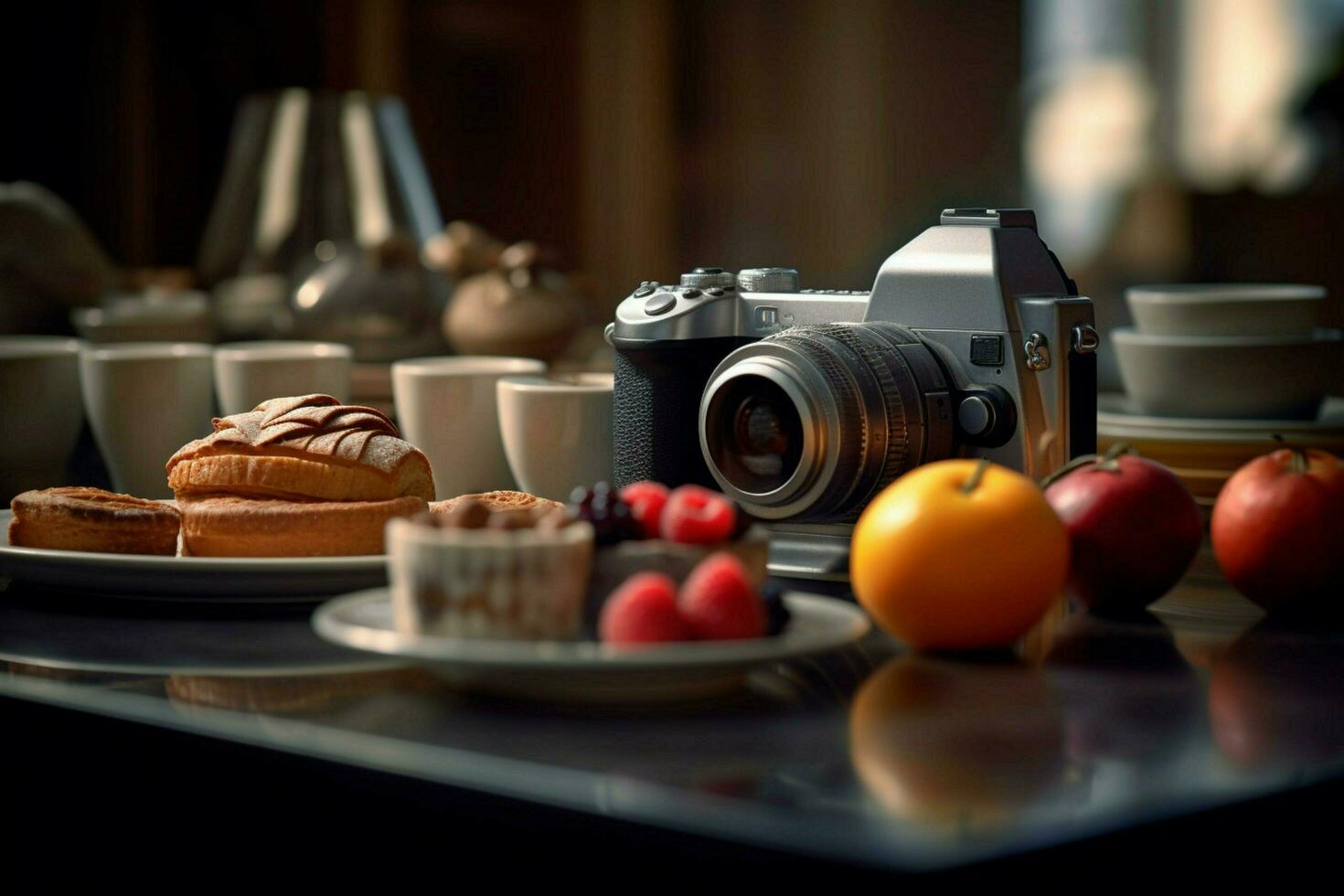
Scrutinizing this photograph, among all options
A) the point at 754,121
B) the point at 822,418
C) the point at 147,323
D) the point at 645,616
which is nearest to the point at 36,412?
the point at 147,323

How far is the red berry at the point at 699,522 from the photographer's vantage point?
713mm

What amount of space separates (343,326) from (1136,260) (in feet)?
7.63

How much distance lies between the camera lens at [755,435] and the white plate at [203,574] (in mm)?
215

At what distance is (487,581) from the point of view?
660 millimetres

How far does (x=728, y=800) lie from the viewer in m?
0.56

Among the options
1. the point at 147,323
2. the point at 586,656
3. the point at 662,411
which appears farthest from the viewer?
the point at 147,323

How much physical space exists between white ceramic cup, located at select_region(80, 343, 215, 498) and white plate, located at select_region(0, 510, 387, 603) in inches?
14.3

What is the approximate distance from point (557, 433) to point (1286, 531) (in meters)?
0.48

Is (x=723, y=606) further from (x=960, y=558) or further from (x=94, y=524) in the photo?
(x=94, y=524)

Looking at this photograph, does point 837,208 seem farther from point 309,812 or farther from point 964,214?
point 309,812

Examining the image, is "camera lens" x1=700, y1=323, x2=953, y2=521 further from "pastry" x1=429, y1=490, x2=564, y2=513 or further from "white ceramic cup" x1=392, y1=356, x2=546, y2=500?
"white ceramic cup" x1=392, y1=356, x2=546, y2=500

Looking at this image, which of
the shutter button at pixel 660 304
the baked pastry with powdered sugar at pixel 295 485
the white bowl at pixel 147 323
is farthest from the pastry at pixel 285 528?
the white bowl at pixel 147 323

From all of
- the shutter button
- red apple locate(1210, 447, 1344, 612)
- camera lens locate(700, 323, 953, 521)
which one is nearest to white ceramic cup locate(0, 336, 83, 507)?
the shutter button

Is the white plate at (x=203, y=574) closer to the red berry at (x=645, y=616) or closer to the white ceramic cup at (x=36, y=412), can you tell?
the red berry at (x=645, y=616)
